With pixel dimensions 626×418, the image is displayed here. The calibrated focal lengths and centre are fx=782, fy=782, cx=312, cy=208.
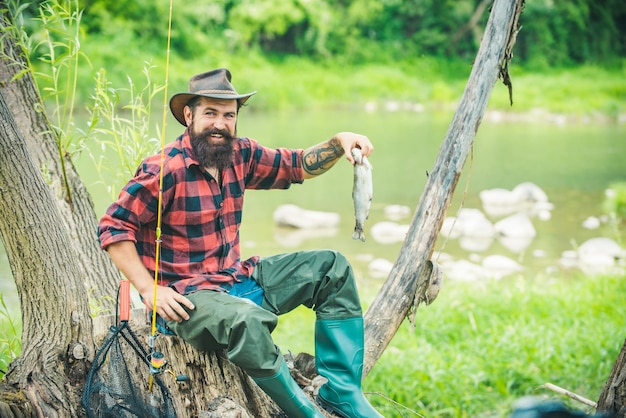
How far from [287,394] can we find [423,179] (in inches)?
416

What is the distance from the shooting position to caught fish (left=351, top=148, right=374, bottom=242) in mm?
2881

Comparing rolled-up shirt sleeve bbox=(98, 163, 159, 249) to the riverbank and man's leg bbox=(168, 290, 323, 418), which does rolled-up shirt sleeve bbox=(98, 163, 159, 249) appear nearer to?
man's leg bbox=(168, 290, 323, 418)

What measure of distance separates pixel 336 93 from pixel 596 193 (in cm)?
1185

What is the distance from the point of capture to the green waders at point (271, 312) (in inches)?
101

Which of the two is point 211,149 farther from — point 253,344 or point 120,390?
point 120,390

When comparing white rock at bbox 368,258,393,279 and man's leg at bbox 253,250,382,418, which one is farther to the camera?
white rock at bbox 368,258,393,279

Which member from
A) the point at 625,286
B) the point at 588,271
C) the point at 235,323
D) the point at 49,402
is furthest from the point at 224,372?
the point at 588,271

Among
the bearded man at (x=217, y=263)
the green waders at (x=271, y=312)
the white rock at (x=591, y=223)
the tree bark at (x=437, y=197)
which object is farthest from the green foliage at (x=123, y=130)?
the white rock at (x=591, y=223)

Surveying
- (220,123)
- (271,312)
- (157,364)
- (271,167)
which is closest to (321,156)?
(271,167)

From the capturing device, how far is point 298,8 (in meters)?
25.5

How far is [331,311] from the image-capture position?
2.94 m

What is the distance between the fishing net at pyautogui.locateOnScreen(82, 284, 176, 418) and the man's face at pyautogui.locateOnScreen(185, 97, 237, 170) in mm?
679

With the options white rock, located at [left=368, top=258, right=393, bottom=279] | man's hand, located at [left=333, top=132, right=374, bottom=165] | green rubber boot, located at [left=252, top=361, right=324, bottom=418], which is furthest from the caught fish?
white rock, located at [left=368, top=258, right=393, bottom=279]

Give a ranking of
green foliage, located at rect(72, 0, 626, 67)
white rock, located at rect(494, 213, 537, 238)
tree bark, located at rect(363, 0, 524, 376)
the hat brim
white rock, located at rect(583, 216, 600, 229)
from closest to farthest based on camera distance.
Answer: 1. the hat brim
2. tree bark, located at rect(363, 0, 524, 376)
3. white rock, located at rect(494, 213, 537, 238)
4. white rock, located at rect(583, 216, 600, 229)
5. green foliage, located at rect(72, 0, 626, 67)
